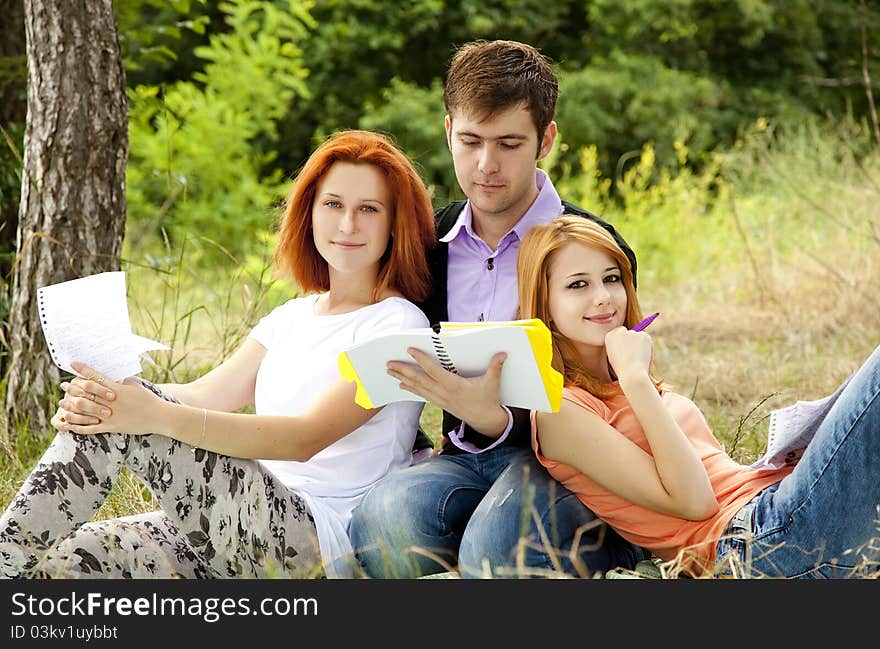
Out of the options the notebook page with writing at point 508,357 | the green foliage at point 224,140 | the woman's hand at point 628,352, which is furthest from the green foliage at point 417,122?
the notebook page with writing at point 508,357

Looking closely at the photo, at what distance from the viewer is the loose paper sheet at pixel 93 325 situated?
84.7 inches

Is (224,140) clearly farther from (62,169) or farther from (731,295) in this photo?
(62,169)

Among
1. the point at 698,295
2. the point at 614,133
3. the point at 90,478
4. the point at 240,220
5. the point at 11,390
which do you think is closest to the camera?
the point at 90,478

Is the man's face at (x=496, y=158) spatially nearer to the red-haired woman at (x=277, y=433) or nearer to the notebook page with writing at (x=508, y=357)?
the red-haired woman at (x=277, y=433)

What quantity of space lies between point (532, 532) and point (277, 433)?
1.89ft

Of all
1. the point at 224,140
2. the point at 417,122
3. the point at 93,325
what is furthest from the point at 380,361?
the point at 417,122

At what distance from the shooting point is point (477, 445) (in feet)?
8.48

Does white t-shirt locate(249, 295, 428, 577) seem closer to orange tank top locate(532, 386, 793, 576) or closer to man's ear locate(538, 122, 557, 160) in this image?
orange tank top locate(532, 386, 793, 576)

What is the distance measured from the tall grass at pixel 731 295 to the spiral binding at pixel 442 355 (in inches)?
45.5

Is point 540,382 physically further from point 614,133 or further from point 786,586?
point 614,133

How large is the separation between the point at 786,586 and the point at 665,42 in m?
11.1

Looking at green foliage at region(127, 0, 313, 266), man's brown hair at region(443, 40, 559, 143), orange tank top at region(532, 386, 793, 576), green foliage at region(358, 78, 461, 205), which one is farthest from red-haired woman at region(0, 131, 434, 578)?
green foliage at region(358, 78, 461, 205)

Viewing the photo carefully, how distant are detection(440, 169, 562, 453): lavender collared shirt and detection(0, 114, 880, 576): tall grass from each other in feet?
3.03

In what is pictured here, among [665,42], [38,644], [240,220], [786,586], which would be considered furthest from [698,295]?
[665,42]
